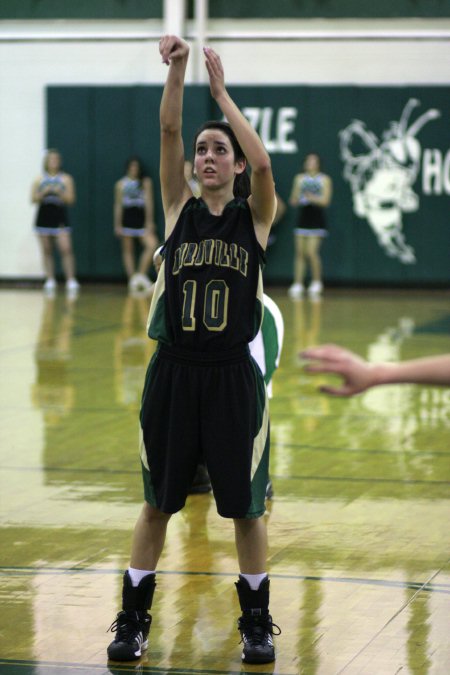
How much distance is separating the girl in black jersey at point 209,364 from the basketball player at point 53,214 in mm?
14772

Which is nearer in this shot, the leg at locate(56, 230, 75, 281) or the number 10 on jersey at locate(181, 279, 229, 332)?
the number 10 on jersey at locate(181, 279, 229, 332)

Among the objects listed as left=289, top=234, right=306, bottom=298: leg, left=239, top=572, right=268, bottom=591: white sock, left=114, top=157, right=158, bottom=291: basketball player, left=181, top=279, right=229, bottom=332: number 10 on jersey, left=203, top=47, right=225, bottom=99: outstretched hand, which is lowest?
left=289, top=234, right=306, bottom=298: leg

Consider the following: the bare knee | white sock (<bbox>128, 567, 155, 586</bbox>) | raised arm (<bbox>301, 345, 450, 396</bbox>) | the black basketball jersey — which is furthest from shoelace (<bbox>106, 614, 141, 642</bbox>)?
raised arm (<bbox>301, 345, 450, 396</bbox>)

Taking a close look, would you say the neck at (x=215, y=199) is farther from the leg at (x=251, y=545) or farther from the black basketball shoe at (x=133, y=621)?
the black basketball shoe at (x=133, y=621)

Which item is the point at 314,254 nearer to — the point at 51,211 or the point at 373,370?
the point at 51,211

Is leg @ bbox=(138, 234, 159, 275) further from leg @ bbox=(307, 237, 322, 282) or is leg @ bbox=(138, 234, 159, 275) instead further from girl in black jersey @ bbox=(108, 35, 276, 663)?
girl in black jersey @ bbox=(108, 35, 276, 663)

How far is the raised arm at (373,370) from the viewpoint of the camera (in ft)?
9.28

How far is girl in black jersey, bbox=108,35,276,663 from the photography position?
13.9 feet

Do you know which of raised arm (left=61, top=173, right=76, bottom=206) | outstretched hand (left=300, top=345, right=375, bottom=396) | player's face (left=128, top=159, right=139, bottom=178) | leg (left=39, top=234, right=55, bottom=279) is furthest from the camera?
leg (left=39, top=234, right=55, bottom=279)

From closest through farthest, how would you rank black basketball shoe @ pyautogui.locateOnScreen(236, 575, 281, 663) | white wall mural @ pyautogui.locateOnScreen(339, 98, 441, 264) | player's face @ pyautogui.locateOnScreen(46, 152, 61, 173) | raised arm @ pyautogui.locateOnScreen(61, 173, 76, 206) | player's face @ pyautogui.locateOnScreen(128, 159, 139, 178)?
1. black basketball shoe @ pyautogui.locateOnScreen(236, 575, 281, 663)
2. player's face @ pyautogui.locateOnScreen(46, 152, 61, 173)
3. raised arm @ pyautogui.locateOnScreen(61, 173, 76, 206)
4. player's face @ pyautogui.locateOnScreen(128, 159, 139, 178)
5. white wall mural @ pyautogui.locateOnScreen(339, 98, 441, 264)

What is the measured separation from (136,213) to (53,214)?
128 cm

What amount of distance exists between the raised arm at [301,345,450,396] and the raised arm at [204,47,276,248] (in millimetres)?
1524

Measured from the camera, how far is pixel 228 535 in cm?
595

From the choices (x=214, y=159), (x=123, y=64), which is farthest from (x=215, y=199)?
(x=123, y=64)
